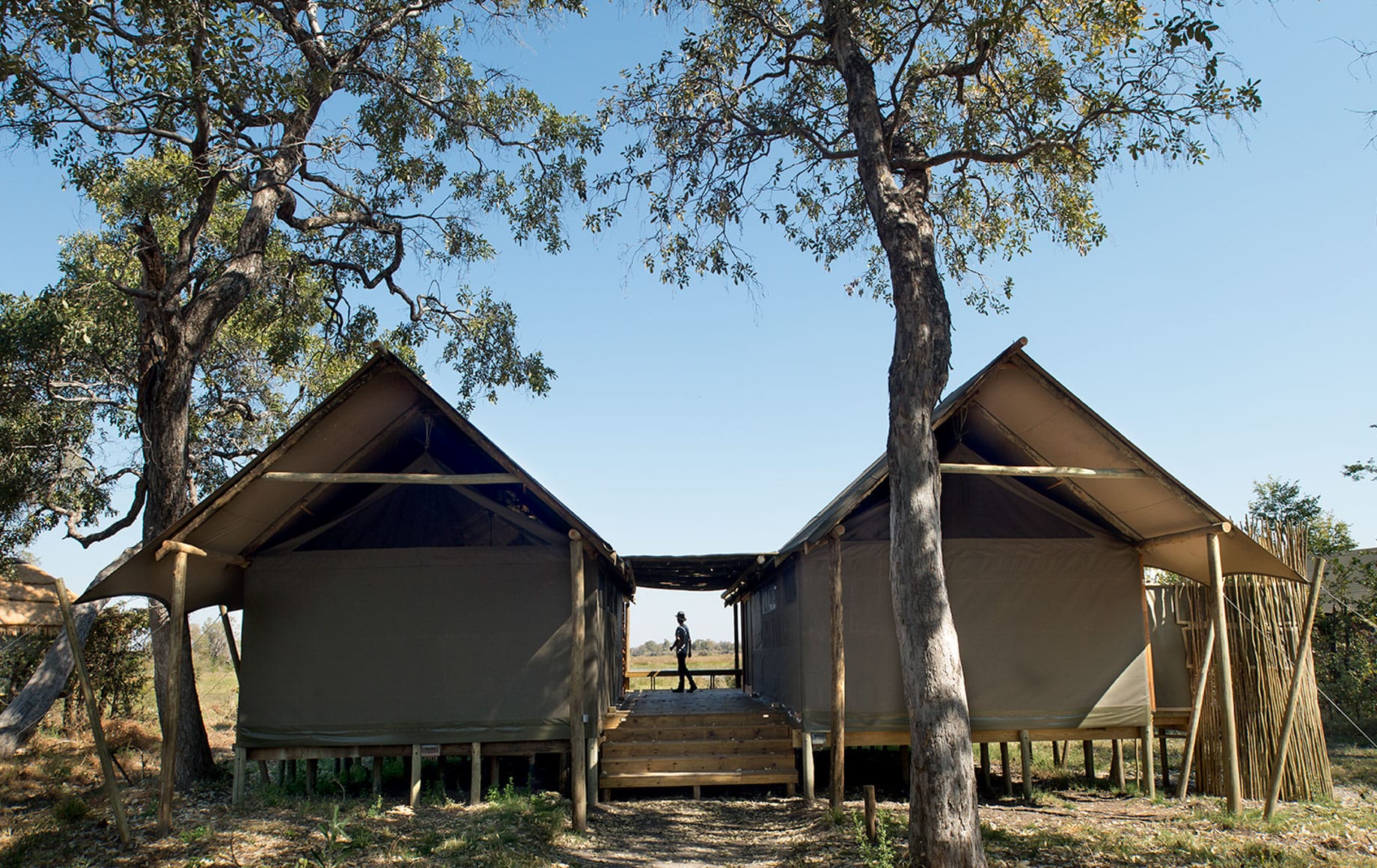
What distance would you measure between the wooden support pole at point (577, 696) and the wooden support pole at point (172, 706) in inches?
147

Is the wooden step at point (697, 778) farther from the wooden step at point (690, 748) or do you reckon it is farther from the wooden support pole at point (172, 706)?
the wooden support pole at point (172, 706)

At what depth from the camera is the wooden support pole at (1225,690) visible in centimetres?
947

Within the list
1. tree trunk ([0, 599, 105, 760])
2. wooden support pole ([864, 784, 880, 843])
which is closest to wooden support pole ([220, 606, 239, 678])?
tree trunk ([0, 599, 105, 760])

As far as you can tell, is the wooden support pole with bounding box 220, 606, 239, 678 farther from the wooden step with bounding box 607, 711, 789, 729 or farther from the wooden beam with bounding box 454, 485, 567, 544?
the wooden step with bounding box 607, 711, 789, 729

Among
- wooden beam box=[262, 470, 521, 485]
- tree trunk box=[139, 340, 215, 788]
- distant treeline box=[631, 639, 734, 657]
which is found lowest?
distant treeline box=[631, 639, 734, 657]

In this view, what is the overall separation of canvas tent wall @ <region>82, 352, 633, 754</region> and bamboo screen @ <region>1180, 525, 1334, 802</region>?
26.2 ft

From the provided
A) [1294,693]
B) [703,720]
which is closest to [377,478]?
[703,720]

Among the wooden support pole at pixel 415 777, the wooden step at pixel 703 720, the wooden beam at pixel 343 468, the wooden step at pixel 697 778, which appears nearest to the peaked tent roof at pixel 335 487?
the wooden beam at pixel 343 468

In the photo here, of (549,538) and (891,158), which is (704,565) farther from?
(891,158)

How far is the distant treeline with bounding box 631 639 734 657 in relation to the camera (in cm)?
5966

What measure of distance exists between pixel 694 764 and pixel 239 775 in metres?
5.50

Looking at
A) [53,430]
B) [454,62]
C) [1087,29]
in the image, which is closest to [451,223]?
[454,62]

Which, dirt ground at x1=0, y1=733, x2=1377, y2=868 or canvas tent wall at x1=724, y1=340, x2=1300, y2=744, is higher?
canvas tent wall at x1=724, y1=340, x2=1300, y2=744

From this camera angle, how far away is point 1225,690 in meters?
9.66
